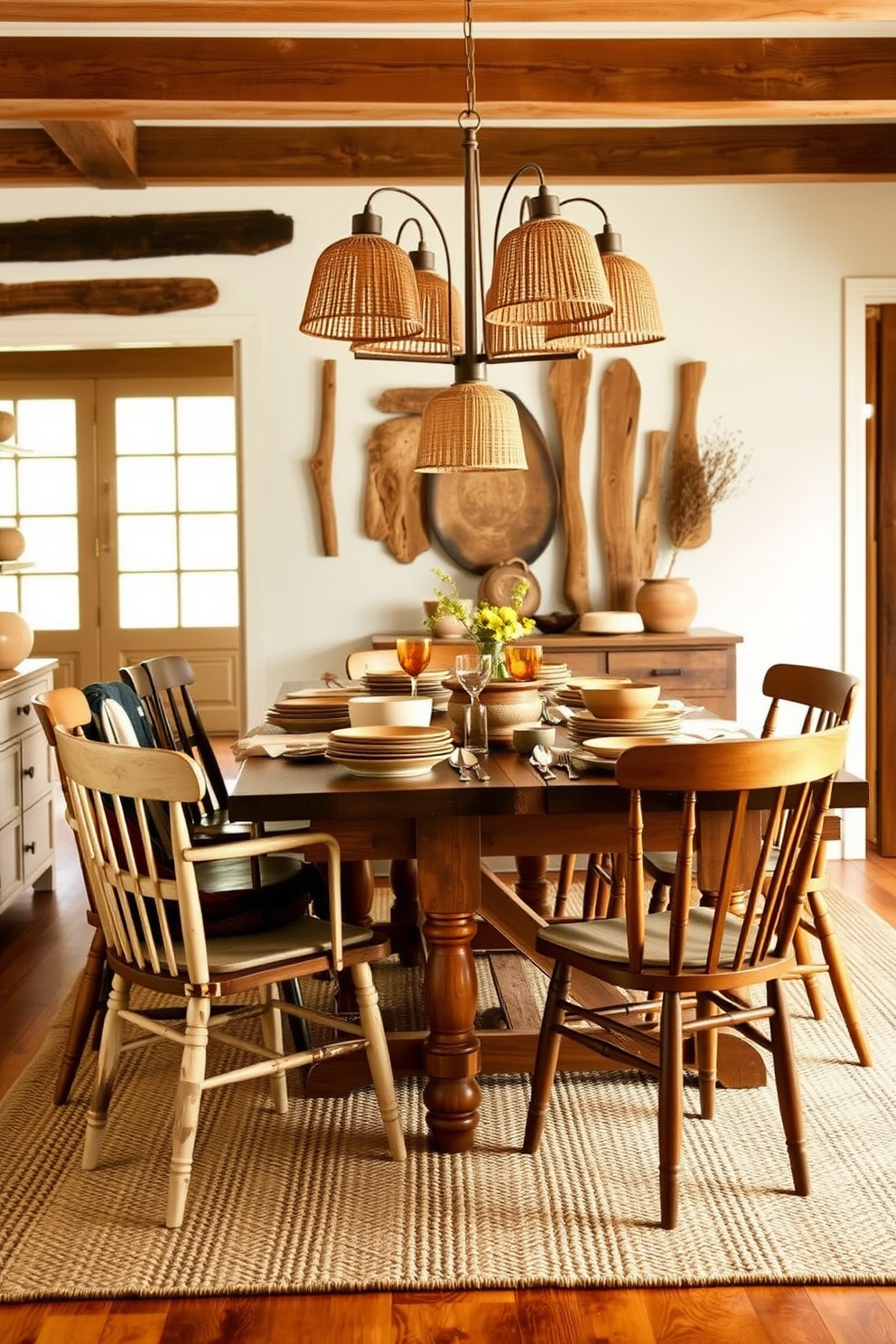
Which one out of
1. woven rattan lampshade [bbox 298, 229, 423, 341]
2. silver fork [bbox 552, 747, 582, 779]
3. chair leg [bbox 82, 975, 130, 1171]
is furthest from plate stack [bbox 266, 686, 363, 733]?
woven rattan lampshade [bbox 298, 229, 423, 341]

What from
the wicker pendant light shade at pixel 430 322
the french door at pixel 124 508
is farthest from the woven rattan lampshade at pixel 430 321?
the french door at pixel 124 508

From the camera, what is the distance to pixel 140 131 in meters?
4.84

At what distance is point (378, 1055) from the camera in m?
2.51

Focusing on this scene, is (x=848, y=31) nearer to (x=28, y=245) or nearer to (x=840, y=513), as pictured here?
(x=840, y=513)

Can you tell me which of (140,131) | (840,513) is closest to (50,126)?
(140,131)

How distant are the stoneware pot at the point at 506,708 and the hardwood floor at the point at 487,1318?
1133mm

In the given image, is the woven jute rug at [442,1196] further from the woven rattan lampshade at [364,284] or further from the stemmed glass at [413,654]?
the woven rattan lampshade at [364,284]

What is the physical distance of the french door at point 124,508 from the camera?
8.72m

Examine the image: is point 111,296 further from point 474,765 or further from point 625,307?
point 474,765

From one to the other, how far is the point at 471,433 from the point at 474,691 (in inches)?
21.7

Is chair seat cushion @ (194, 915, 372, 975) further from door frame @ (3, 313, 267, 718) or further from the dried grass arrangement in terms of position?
the dried grass arrangement

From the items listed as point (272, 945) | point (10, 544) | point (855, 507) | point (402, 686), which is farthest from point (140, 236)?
point (272, 945)

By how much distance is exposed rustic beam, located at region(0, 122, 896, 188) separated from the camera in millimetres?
4871

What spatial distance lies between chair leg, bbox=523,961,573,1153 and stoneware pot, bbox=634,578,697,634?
255 centimetres
